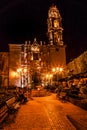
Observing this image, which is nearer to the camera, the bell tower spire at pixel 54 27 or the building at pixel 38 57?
the building at pixel 38 57

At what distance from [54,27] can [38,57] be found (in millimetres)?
9525

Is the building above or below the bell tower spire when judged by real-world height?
below

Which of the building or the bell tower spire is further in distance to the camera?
the bell tower spire

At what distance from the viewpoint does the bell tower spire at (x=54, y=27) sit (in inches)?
1775

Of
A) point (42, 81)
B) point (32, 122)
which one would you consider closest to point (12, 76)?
point (42, 81)

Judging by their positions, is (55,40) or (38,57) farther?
(55,40)

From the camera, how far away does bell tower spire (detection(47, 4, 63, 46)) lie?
4508cm

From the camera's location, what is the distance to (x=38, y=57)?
44281 millimetres

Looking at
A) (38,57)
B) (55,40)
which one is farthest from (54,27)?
(38,57)

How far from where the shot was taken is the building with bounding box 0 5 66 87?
138ft

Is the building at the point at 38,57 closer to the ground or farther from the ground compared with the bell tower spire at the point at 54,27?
closer to the ground

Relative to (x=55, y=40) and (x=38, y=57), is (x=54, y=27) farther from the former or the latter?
(x=38, y=57)

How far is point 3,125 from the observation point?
23.7ft

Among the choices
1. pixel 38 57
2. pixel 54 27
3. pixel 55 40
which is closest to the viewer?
pixel 38 57
